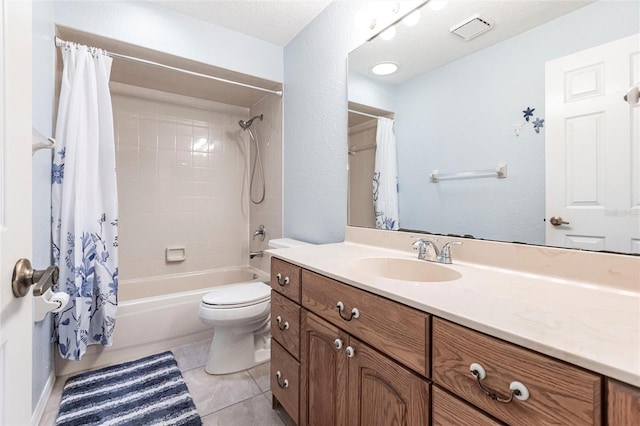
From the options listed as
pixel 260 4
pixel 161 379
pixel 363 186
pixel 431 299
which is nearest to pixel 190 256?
pixel 161 379

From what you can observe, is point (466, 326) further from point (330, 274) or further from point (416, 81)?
point (416, 81)

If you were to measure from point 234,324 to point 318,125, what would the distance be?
1355 mm

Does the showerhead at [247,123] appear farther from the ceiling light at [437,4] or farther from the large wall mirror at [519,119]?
the ceiling light at [437,4]

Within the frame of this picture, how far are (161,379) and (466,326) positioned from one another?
1.76 meters

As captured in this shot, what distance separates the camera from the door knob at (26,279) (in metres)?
0.49

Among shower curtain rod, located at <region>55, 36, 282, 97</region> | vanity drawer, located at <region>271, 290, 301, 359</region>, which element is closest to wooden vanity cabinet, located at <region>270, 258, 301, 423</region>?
vanity drawer, located at <region>271, 290, 301, 359</region>

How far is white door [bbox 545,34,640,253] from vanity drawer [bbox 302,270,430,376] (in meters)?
0.58

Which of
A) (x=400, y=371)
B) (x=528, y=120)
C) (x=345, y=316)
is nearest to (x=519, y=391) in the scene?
(x=400, y=371)

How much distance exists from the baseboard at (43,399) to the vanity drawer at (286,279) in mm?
1211

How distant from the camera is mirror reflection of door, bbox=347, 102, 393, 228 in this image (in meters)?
1.57

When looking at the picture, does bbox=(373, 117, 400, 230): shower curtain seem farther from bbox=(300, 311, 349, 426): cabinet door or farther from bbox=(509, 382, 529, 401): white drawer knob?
bbox=(509, 382, 529, 401): white drawer knob

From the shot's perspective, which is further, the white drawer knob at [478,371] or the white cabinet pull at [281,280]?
the white cabinet pull at [281,280]

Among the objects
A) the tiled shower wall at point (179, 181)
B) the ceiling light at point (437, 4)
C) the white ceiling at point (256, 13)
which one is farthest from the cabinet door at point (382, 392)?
the tiled shower wall at point (179, 181)

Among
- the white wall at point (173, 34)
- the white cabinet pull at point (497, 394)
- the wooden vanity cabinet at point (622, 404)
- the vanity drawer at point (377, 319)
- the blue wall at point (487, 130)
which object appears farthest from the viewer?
the white wall at point (173, 34)
